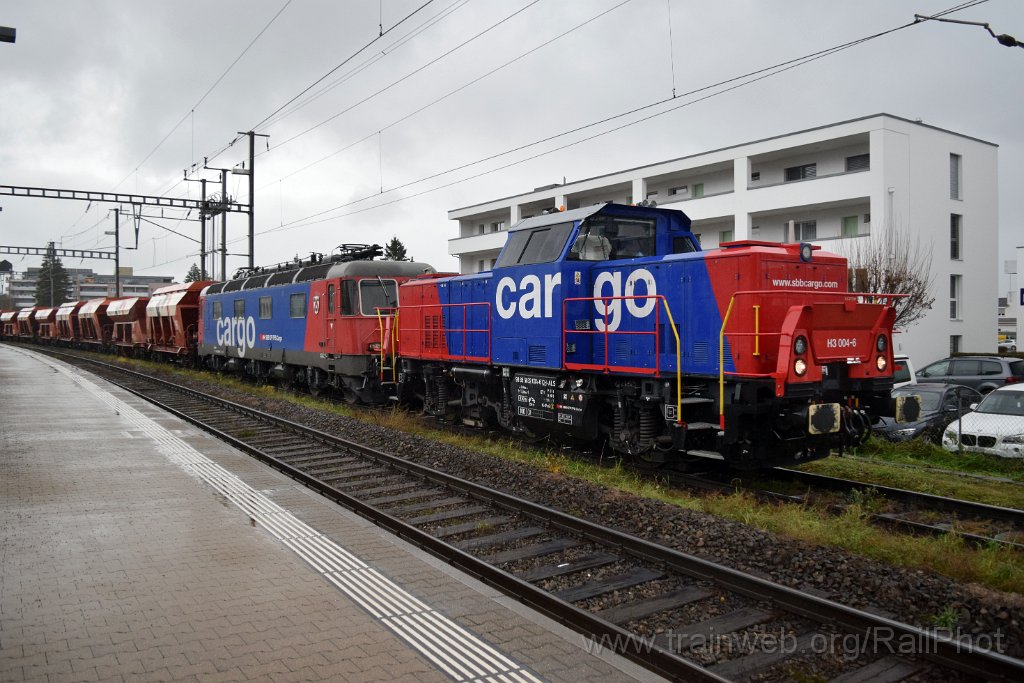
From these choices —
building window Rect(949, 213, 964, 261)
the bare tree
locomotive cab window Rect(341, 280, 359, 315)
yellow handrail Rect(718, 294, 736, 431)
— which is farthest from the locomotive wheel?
building window Rect(949, 213, 964, 261)

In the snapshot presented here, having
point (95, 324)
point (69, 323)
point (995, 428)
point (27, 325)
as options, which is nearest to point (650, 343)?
point (995, 428)

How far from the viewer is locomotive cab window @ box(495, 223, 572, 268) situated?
35.8ft

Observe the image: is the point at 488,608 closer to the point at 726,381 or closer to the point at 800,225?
the point at 726,381

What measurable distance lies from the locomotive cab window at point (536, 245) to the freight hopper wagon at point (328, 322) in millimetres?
5259

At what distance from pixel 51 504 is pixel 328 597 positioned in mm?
4956

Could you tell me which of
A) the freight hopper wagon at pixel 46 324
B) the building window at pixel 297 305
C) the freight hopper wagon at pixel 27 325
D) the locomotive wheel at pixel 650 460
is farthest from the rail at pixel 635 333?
the freight hopper wagon at pixel 27 325

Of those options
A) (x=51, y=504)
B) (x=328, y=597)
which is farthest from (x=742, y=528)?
(x=51, y=504)

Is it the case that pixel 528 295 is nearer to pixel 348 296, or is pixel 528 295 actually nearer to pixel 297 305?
pixel 348 296

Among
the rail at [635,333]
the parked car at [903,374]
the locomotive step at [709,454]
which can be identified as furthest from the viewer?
the parked car at [903,374]

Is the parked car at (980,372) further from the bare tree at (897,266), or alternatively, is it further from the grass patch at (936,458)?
the grass patch at (936,458)

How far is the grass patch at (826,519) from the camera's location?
6117 millimetres

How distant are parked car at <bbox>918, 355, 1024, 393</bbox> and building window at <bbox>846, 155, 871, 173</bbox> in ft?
36.4

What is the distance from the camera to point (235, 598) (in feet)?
18.6

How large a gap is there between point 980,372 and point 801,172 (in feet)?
46.4
